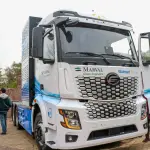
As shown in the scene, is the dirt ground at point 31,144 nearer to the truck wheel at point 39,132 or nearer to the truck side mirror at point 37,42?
the truck wheel at point 39,132

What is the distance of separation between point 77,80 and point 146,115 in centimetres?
169

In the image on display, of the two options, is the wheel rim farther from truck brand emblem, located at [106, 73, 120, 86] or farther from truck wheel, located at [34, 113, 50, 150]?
truck brand emblem, located at [106, 73, 120, 86]

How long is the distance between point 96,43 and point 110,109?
1344 millimetres

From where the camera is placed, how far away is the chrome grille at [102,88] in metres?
3.77

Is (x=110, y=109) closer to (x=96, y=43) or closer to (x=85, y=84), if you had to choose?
(x=85, y=84)

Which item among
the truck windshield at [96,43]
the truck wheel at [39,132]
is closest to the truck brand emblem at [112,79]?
the truck windshield at [96,43]

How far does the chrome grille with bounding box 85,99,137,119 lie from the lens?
3748 millimetres

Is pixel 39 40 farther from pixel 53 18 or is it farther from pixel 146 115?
pixel 146 115

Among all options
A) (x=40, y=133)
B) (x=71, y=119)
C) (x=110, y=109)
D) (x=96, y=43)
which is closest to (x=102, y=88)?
(x=110, y=109)

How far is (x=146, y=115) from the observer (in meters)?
4.37

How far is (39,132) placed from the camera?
4500 millimetres

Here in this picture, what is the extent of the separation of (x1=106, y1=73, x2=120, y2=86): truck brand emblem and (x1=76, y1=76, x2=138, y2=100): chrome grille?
0.21ft

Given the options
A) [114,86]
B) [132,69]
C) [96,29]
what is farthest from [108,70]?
[96,29]

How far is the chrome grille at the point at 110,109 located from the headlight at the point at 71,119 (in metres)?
0.23
